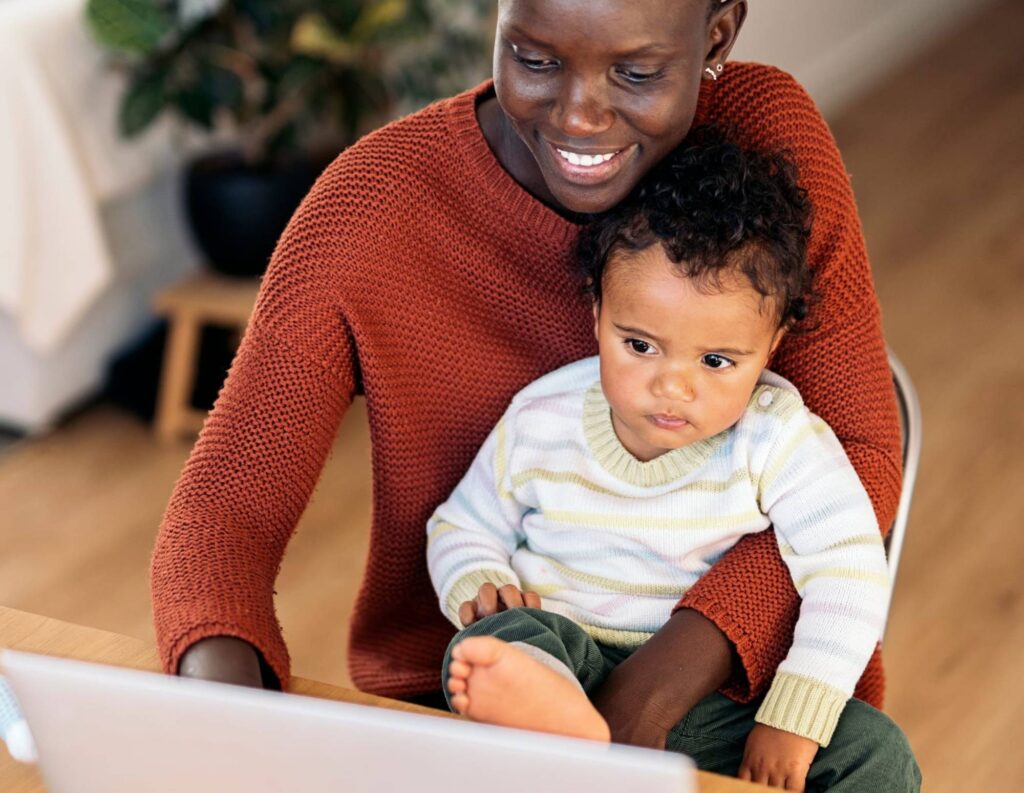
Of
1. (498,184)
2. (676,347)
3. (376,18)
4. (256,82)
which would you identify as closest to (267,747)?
(676,347)

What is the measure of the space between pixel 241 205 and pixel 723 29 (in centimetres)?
189

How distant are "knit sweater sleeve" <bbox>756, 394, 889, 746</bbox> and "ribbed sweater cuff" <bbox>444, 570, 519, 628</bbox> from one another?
0.24 meters

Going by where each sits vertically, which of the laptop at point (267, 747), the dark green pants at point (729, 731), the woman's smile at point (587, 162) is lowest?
the dark green pants at point (729, 731)

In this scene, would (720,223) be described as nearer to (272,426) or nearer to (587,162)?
(587,162)

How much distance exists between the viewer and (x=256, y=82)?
2971 millimetres

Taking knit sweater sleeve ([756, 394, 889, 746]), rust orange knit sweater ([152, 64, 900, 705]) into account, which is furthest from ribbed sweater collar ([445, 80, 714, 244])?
knit sweater sleeve ([756, 394, 889, 746])

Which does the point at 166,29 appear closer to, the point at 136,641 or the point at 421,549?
the point at 421,549

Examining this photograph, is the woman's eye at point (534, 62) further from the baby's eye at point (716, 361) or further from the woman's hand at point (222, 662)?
the woman's hand at point (222, 662)

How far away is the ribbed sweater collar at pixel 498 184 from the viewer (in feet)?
4.06

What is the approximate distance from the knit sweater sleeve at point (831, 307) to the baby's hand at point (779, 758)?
16 centimetres

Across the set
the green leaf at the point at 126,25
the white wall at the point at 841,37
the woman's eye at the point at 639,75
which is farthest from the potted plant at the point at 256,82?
the woman's eye at the point at 639,75

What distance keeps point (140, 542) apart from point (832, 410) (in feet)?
5.58

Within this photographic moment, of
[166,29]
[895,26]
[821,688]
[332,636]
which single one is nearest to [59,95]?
[166,29]

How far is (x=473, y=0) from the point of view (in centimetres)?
318
